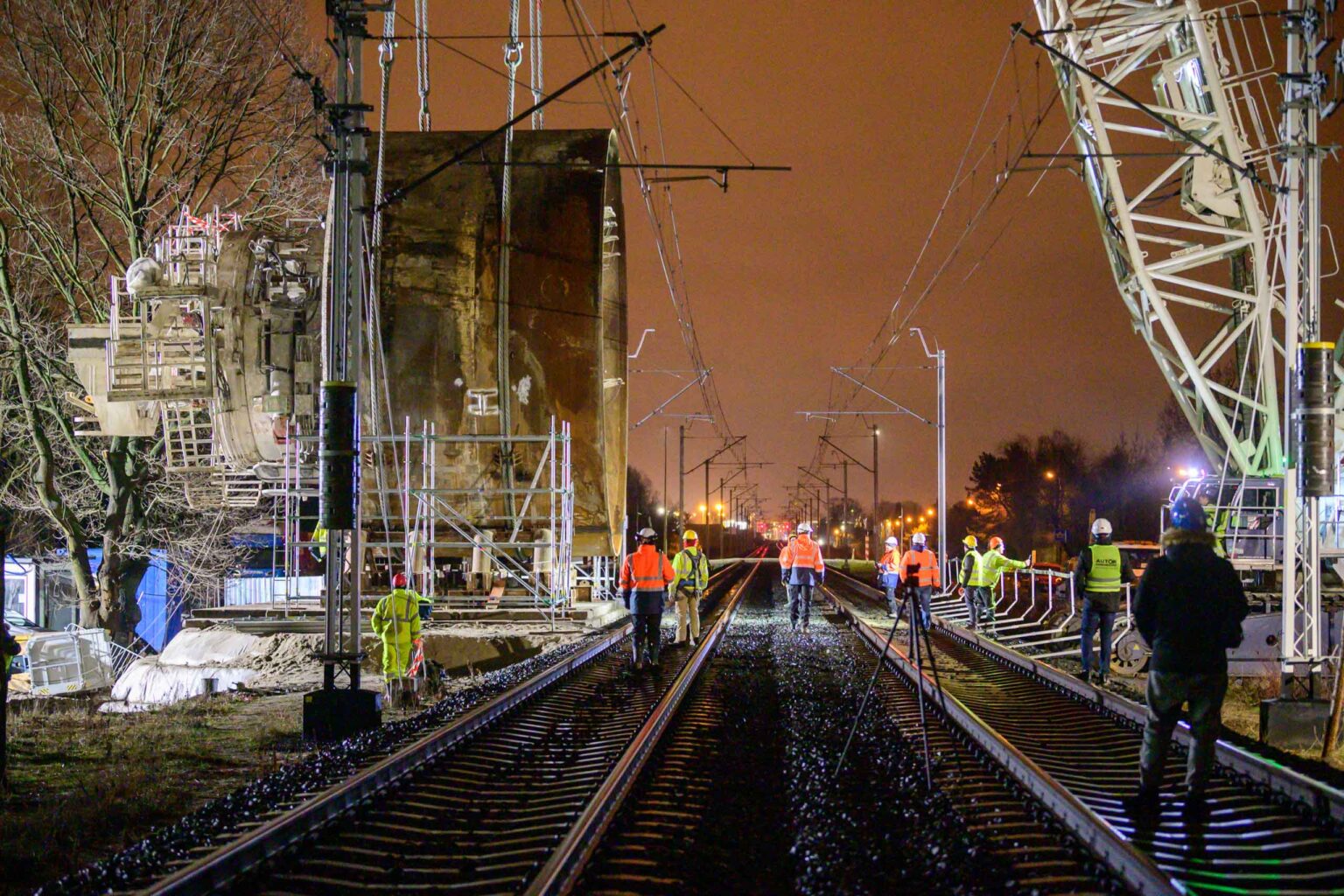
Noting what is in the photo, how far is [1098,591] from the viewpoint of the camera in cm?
1309

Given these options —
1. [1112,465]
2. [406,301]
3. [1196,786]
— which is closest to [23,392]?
[406,301]

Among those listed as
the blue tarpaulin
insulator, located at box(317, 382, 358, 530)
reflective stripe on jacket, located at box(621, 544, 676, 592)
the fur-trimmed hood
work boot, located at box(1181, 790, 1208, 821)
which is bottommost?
the blue tarpaulin

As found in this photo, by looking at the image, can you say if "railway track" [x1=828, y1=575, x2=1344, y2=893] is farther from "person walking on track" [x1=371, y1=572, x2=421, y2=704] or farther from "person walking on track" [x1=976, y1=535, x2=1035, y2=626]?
"person walking on track" [x1=976, y1=535, x2=1035, y2=626]

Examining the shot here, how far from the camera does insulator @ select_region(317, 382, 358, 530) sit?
1044 cm

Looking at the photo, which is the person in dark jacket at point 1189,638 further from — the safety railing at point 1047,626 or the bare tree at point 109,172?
the bare tree at point 109,172

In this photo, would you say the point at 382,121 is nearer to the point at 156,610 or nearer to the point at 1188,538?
the point at 1188,538

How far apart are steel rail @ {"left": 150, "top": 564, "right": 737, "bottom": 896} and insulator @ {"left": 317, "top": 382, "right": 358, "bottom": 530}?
2.09 metres

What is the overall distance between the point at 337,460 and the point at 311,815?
180 inches

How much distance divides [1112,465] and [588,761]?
86.6 m

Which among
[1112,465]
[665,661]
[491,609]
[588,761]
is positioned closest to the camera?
[588,761]

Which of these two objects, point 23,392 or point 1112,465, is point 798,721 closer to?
point 23,392

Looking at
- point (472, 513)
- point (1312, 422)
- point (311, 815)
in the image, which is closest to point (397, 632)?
point (311, 815)

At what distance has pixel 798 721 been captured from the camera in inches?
412

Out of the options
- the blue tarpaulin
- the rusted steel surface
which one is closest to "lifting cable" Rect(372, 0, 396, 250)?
the rusted steel surface
